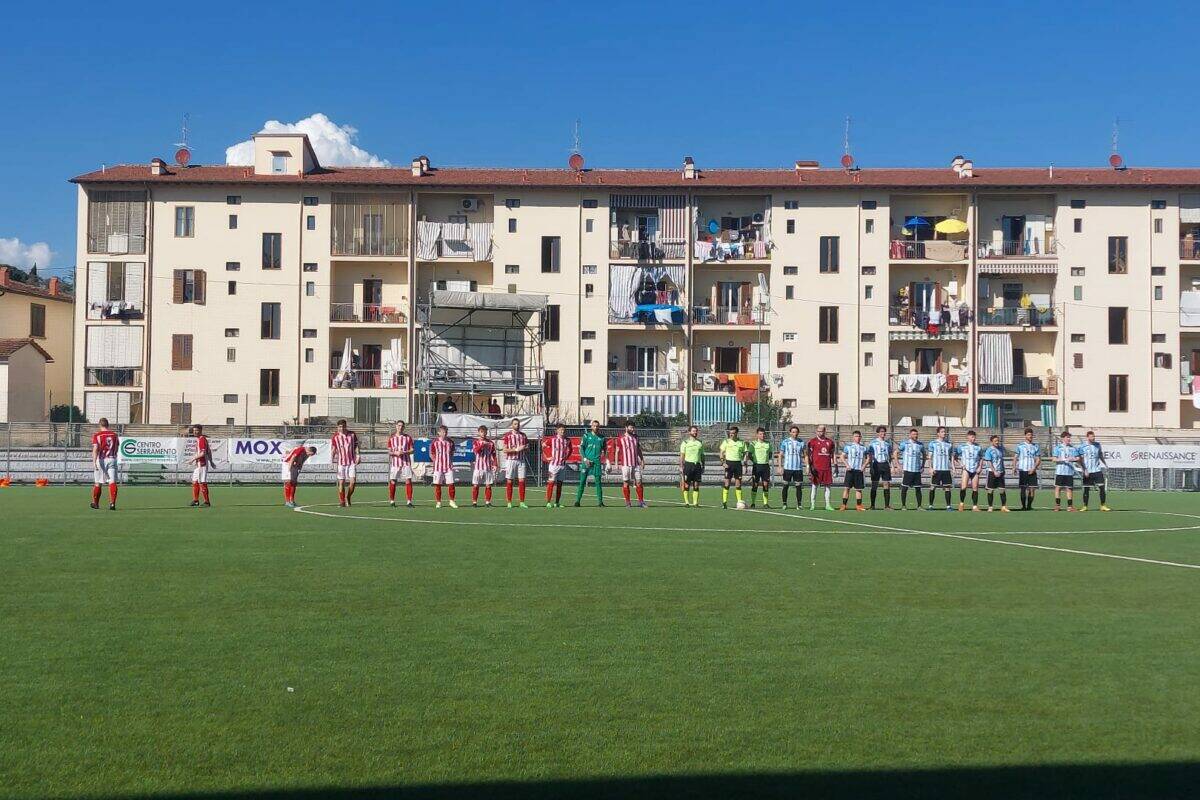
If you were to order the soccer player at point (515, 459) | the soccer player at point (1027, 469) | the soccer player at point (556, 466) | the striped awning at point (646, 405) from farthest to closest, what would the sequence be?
the striped awning at point (646, 405) < the soccer player at point (1027, 469) < the soccer player at point (556, 466) < the soccer player at point (515, 459)

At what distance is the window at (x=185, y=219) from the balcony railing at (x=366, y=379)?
34.6 ft

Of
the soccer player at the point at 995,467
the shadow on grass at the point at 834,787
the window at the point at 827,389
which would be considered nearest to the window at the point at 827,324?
the window at the point at 827,389

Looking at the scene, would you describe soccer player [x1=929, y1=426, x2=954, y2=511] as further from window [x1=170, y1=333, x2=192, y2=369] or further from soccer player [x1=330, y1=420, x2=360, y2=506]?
window [x1=170, y1=333, x2=192, y2=369]

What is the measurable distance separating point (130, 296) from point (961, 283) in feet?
142

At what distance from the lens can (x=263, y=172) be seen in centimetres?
6412

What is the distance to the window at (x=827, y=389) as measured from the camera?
6247 centimetres

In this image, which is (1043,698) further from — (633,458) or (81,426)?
(81,426)

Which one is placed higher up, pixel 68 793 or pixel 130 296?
pixel 130 296

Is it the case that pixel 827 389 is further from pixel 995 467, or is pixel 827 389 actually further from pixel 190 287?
pixel 190 287

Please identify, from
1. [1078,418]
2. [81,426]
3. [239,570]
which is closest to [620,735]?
[239,570]

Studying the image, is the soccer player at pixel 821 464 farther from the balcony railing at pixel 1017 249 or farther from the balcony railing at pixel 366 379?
the balcony railing at pixel 1017 249

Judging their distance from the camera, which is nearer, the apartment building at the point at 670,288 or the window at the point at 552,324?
the apartment building at the point at 670,288

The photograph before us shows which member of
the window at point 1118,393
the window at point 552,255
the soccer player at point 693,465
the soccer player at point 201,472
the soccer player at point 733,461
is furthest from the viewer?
the window at point 552,255

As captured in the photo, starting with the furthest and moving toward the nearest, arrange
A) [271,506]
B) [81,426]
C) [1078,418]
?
[1078,418] < [81,426] < [271,506]
